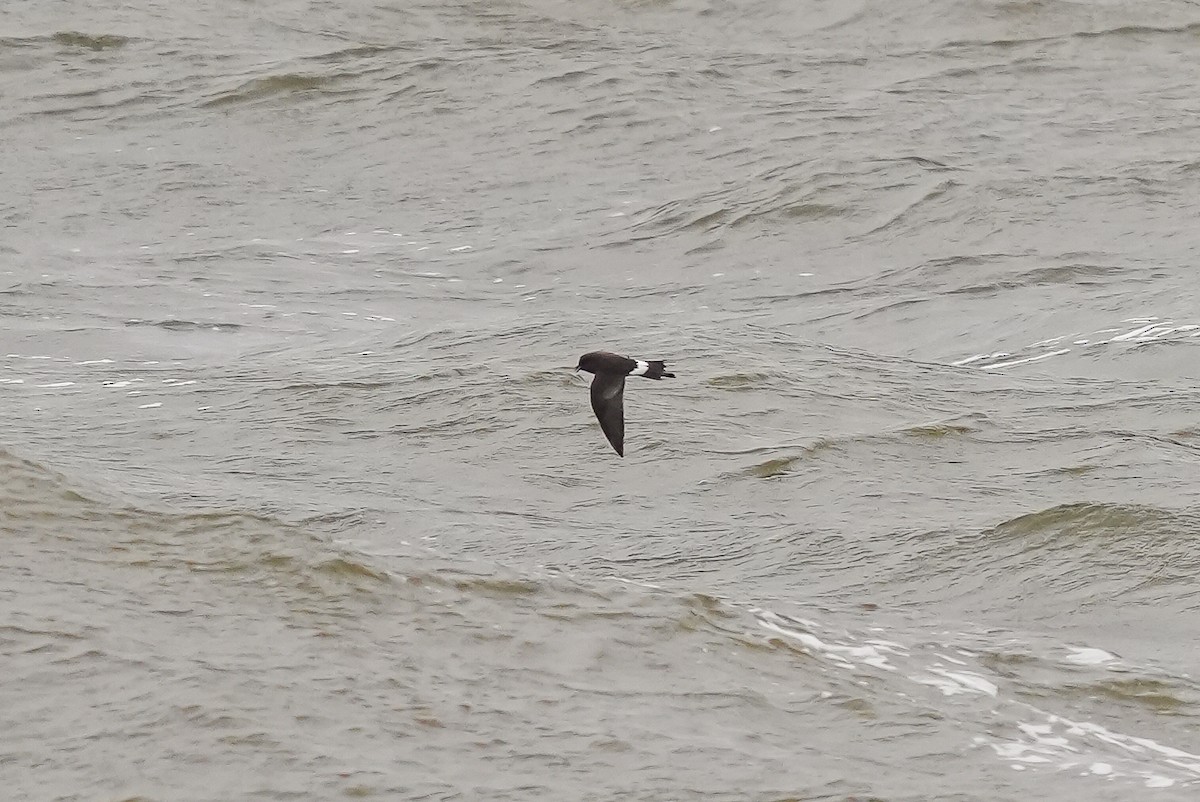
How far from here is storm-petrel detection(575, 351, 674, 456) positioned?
6.57m

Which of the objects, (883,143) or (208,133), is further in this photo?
(208,133)

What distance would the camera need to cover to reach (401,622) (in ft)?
17.7

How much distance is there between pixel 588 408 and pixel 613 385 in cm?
103

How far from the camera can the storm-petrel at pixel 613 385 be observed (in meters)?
6.57

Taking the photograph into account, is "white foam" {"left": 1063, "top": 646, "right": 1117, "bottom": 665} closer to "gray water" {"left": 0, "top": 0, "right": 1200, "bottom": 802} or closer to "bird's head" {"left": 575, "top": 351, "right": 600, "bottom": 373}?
"gray water" {"left": 0, "top": 0, "right": 1200, "bottom": 802}

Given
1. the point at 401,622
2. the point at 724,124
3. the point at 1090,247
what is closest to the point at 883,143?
the point at 724,124

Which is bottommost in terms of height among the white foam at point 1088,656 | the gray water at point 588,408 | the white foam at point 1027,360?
the white foam at point 1027,360

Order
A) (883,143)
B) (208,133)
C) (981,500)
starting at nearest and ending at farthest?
(981,500) → (883,143) → (208,133)

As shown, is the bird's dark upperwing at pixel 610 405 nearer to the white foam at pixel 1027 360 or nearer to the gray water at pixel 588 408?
the gray water at pixel 588 408

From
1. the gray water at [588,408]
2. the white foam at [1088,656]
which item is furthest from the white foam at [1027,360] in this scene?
the white foam at [1088,656]

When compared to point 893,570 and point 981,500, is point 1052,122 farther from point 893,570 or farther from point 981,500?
point 893,570

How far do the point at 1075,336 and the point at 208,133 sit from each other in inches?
247

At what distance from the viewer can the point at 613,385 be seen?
22.1 ft

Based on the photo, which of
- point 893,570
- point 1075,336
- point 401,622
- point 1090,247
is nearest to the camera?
point 401,622
